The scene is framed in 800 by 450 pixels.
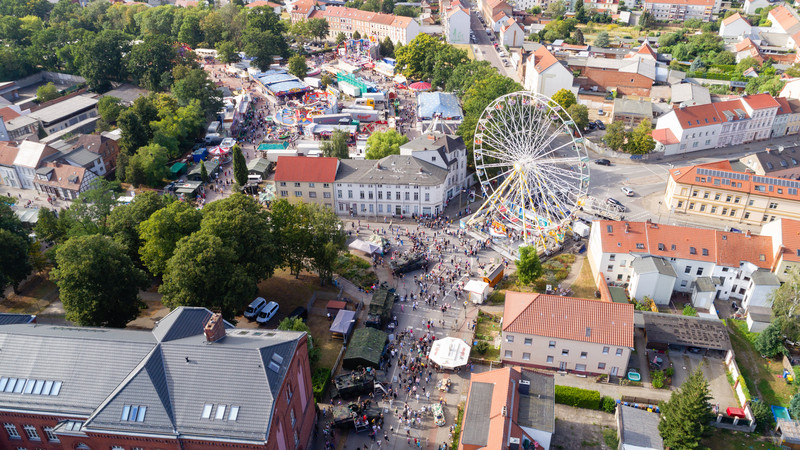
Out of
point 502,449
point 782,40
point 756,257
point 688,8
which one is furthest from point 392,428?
point 688,8

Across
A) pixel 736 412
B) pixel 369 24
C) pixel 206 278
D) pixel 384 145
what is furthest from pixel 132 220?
pixel 369 24

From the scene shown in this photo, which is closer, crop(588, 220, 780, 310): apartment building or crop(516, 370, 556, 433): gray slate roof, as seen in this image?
crop(516, 370, 556, 433): gray slate roof

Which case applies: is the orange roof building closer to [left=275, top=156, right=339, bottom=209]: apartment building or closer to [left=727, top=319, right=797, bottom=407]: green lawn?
[left=727, top=319, right=797, bottom=407]: green lawn

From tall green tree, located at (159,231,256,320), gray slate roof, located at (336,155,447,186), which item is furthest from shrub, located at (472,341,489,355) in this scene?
gray slate roof, located at (336,155,447,186)

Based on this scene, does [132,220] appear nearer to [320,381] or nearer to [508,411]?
[320,381]

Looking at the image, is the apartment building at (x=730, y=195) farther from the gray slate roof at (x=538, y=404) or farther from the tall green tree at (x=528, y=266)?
the gray slate roof at (x=538, y=404)

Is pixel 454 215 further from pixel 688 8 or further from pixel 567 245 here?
pixel 688 8
